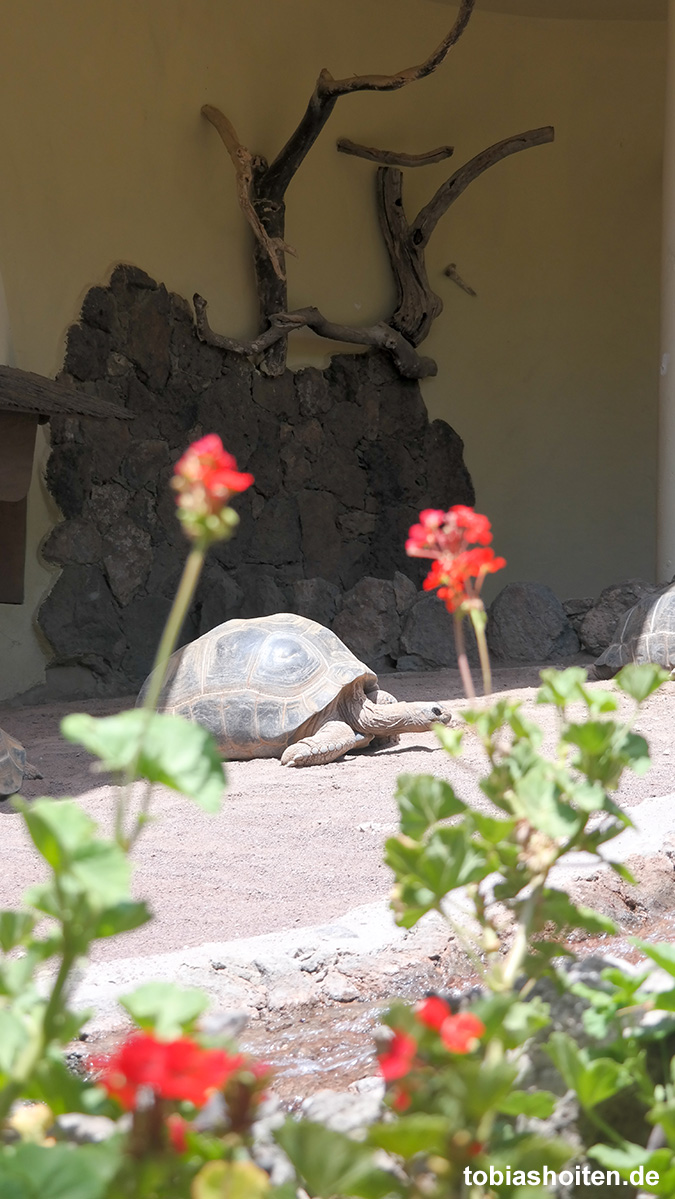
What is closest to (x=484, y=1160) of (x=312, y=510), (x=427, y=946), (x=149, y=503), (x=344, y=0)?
(x=427, y=946)

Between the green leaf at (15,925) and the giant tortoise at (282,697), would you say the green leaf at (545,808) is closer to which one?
the green leaf at (15,925)

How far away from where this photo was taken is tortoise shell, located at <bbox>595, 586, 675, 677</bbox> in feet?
19.1

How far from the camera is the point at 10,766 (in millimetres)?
3732

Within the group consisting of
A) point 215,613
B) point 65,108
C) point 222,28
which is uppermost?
point 222,28

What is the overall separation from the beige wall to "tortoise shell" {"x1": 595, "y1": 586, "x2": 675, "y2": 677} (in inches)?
114

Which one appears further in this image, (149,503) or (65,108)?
(149,503)

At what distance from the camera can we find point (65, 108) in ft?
20.9

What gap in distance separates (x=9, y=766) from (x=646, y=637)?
3570mm

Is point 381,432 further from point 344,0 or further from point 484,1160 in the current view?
point 484,1160

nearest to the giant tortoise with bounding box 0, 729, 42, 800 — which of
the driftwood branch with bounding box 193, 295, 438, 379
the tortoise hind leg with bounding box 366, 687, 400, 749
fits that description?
the tortoise hind leg with bounding box 366, 687, 400, 749

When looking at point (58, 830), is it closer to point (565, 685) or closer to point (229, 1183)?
point (229, 1183)

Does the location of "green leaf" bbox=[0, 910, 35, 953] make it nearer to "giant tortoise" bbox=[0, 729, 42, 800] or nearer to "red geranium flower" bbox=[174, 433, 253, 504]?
"red geranium flower" bbox=[174, 433, 253, 504]

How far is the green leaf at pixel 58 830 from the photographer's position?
0.70 m

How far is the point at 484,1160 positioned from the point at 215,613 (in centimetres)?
648
